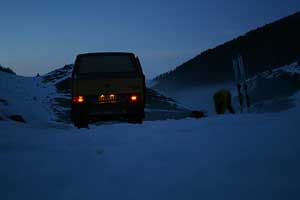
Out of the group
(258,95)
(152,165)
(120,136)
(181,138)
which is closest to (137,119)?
(120,136)

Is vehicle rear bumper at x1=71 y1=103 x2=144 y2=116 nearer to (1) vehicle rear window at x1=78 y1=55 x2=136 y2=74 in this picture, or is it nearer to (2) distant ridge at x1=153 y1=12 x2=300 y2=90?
(1) vehicle rear window at x1=78 y1=55 x2=136 y2=74

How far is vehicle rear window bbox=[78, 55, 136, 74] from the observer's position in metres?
8.48

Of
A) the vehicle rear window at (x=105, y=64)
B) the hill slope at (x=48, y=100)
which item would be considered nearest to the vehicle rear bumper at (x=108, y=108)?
the vehicle rear window at (x=105, y=64)

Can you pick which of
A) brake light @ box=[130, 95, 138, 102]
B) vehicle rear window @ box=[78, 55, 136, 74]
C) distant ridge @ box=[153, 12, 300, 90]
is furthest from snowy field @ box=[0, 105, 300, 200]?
distant ridge @ box=[153, 12, 300, 90]

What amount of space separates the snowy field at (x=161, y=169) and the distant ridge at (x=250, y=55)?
55.4 metres

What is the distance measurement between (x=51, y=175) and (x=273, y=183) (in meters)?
1.57

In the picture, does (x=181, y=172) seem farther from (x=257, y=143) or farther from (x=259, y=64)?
(x=259, y=64)

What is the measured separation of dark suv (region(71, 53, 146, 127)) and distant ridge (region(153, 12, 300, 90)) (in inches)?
2032

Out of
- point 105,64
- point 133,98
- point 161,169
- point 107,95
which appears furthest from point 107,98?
point 161,169

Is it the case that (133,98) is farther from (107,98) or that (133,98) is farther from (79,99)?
(79,99)

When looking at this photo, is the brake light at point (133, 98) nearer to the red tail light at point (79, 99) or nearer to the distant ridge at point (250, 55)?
the red tail light at point (79, 99)

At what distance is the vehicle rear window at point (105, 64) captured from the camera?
848cm

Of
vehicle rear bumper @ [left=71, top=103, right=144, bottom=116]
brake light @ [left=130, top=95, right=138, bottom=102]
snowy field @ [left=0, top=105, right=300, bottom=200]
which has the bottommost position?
snowy field @ [left=0, top=105, right=300, bottom=200]

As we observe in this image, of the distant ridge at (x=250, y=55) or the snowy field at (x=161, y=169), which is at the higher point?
the distant ridge at (x=250, y=55)
